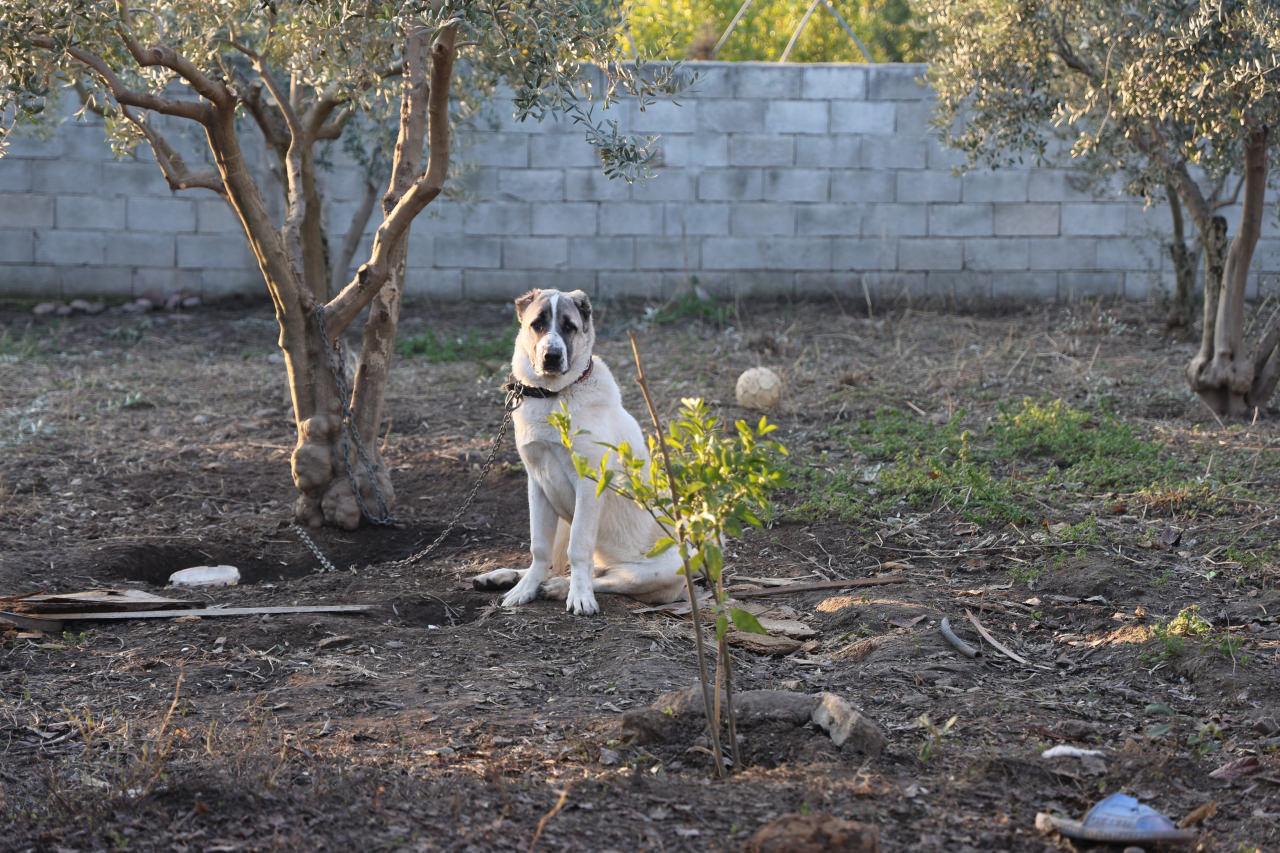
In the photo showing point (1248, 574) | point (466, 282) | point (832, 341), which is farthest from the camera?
point (466, 282)

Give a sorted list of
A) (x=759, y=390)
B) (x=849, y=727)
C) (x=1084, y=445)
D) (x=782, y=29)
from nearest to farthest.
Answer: (x=849, y=727), (x=1084, y=445), (x=759, y=390), (x=782, y=29)

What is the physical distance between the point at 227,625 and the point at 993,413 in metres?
5.10

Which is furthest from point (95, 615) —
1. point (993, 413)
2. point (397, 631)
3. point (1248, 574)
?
point (993, 413)

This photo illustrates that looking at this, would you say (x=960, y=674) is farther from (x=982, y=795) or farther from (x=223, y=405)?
(x=223, y=405)

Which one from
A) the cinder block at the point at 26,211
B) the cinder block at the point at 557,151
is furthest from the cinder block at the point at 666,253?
the cinder block at the point at 26,211

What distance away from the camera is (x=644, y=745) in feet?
11.5

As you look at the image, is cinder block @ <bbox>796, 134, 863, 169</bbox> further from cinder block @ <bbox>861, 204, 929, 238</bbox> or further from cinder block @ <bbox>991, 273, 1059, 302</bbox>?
cinder block @ <bbox>991, 273, 1059, 302</bbox>

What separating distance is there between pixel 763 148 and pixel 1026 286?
277cm

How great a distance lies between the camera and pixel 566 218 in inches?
463

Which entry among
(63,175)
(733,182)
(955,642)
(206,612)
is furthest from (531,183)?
(955,642)

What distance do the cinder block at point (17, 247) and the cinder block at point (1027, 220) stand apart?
29.2ft

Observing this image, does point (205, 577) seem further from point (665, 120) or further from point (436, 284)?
point (665, 120)

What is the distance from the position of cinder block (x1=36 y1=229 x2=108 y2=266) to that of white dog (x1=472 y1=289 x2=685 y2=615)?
7.81m

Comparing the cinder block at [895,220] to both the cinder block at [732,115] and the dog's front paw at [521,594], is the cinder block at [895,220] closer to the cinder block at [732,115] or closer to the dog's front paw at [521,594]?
the cinder block at [732,115]
